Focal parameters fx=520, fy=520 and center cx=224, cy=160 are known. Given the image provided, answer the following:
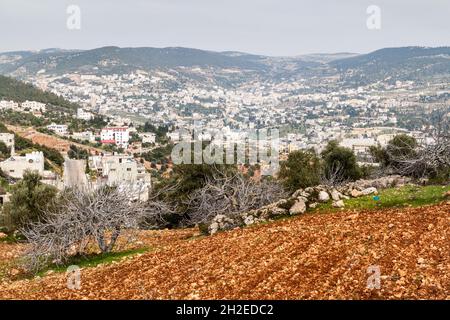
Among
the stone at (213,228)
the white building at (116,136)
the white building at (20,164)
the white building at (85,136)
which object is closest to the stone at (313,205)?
the stone at (213,228)

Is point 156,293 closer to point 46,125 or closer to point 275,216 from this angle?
point 275,216

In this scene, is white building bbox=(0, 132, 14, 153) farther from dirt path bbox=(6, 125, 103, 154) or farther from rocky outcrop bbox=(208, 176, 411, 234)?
rocky outcrop bbox=(208, 176, 411, 234)

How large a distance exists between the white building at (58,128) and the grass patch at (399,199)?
302 feet

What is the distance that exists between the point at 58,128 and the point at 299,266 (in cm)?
9999

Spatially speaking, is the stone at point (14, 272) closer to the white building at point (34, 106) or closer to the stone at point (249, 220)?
the stone at point (249, 220)

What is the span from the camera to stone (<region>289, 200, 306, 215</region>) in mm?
15023

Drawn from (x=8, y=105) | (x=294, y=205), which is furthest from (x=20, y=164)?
(x=8, y=105)

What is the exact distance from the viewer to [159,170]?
7300 centimetres

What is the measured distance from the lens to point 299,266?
8.98 meters

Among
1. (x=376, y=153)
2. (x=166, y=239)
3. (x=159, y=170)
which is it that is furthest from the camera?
(x=159, y=170)

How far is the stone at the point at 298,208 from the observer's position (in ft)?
49.3

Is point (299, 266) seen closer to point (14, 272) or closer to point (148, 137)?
point (14, 272)

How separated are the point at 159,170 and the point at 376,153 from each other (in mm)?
42746
